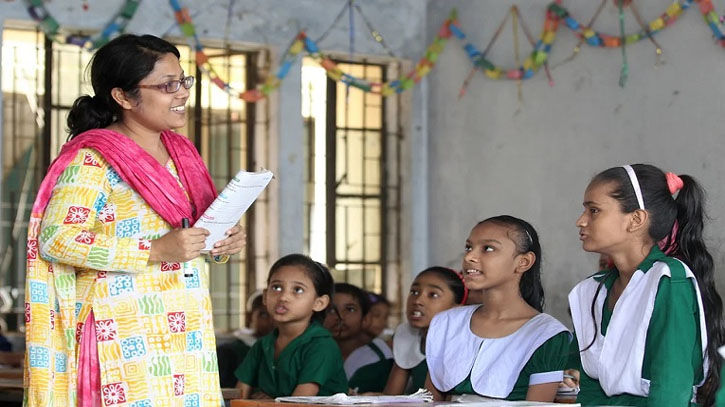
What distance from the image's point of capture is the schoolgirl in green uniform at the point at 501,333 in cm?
340

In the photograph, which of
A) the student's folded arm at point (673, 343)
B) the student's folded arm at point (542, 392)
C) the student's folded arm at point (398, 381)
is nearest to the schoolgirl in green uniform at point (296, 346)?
the student's folded arm at point (398, 381)

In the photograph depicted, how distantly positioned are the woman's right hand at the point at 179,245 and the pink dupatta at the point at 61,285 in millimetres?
83

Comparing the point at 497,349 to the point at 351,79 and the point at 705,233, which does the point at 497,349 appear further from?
the point at 351,79

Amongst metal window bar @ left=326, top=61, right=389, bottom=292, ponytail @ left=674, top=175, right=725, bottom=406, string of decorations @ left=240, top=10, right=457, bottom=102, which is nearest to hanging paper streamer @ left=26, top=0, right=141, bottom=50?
string of decorations @ left=240, top=10, right=457, bottom=102

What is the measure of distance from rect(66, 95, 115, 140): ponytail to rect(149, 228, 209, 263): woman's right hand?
362 millimetres

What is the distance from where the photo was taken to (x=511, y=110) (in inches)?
243

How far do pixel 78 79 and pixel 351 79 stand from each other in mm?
1439

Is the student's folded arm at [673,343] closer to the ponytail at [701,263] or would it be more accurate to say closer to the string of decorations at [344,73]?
the ponytail at [701,263]

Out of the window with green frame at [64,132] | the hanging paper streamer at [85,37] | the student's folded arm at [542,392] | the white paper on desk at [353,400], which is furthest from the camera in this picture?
the window with green frame at [64,132]

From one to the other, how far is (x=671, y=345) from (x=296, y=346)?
1.95 meters

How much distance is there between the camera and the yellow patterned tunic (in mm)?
2717

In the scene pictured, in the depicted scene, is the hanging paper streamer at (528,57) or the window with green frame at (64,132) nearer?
the hanging paper streamer at (528,57)

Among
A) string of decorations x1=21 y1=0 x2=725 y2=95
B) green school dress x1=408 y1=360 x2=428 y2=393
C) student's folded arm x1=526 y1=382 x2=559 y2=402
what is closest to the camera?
student's folded arm x1=526 y1=382 x2=559 y2=402

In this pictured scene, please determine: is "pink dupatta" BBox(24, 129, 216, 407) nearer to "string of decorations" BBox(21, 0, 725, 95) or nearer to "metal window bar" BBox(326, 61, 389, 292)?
"string of decorations" BBox(21, 0, 725, 95)
